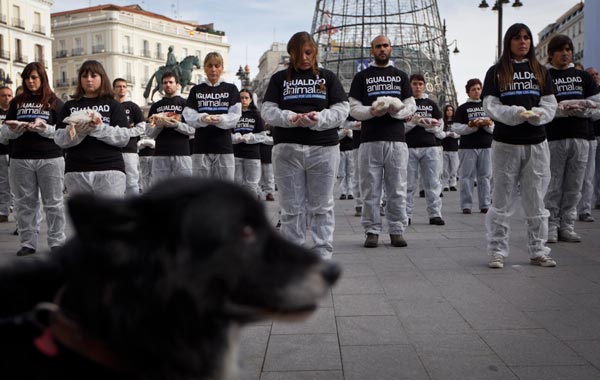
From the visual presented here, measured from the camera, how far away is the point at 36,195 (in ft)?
26.2

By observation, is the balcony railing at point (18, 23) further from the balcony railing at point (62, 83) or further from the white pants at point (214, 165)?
the white pants at point (214, 165)

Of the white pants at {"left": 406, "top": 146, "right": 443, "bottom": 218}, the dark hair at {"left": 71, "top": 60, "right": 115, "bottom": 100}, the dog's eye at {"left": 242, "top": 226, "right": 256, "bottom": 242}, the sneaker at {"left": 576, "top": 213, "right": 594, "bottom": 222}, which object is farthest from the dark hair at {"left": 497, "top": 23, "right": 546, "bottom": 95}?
the dog's eye at {"left": 242, "top": 226, "right": 256, "bottom": 242}

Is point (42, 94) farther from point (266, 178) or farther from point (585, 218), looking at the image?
point (266, 178)

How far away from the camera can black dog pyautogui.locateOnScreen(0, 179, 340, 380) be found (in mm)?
1524

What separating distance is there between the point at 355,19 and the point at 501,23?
10912mm

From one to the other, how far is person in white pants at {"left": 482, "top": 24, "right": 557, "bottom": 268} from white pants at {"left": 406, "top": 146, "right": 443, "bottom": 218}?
3.89m

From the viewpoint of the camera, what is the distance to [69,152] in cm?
681

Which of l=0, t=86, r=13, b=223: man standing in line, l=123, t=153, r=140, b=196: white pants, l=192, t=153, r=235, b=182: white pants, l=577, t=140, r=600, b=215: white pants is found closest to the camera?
l=192, t=153, r=235, b=182: white pants

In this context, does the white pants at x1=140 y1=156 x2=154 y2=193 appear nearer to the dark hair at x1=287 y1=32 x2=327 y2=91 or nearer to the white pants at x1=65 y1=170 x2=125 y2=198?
the white pants at x1=65 y1=170 x2=125 y2=198

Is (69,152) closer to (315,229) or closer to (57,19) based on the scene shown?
(315,229)

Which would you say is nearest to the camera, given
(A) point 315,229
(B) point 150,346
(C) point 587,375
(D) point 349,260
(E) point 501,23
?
(B) point 150,346

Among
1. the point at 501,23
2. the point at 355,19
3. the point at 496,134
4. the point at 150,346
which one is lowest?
the point at 150,346

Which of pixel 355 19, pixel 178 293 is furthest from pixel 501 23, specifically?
pixel 178 293

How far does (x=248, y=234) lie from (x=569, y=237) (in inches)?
304
